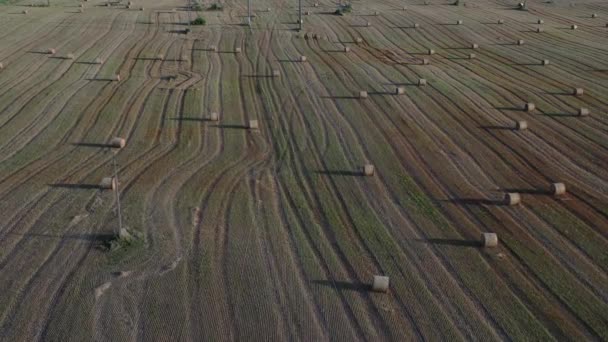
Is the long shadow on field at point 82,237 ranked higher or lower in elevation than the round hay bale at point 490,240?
lower

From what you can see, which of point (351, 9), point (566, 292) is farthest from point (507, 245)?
point (351, 9)

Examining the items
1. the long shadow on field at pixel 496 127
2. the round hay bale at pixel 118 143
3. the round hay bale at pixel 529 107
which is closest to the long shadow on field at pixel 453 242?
the long shadow on field at pixel 496 127

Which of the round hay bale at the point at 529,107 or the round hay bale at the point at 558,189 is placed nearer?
the round hay bale at the point at 558,189

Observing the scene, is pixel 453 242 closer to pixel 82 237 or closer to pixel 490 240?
pixel 490 240

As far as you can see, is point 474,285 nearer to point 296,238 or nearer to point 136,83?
point 296,238

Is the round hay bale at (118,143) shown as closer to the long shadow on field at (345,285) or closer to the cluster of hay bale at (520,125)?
the long shadow on field at (345,285)

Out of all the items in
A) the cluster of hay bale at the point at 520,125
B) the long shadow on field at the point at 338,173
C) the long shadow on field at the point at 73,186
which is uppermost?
the cluster of hay bale at the point at 520,125

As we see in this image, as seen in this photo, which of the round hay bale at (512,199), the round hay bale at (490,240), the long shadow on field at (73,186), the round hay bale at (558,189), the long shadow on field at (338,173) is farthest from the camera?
the long shadow on field at (338,173)
